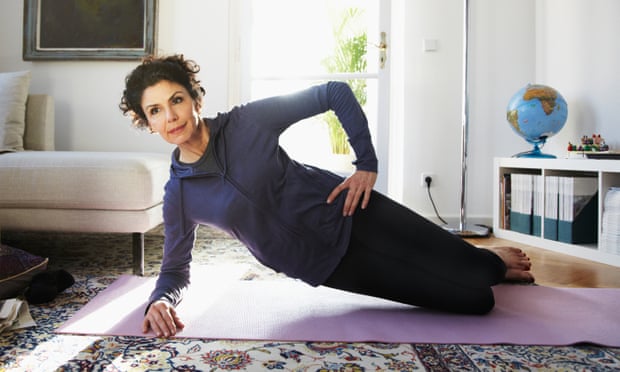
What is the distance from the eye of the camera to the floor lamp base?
292 centimetres

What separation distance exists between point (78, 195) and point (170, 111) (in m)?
0.86

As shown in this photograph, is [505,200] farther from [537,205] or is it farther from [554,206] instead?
[554,206]

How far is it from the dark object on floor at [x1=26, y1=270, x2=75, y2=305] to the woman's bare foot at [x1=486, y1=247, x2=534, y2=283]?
1.47 m

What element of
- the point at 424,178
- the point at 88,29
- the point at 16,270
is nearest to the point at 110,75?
the point at 88,29

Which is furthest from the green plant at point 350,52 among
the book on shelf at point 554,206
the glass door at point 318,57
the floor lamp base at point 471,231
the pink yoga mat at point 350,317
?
the pink yoga mat at point 350,317

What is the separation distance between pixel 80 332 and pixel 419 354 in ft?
2.85

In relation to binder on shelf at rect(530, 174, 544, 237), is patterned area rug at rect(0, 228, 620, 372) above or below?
below

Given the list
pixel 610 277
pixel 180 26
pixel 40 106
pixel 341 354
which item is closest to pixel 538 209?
pixel 610 277

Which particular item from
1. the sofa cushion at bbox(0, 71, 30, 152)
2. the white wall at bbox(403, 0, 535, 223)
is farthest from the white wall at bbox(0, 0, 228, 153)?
the white wall at bbox(403, 0, 535, 223)

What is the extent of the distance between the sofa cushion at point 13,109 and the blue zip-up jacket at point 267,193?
178 cm

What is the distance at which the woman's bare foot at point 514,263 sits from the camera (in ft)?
5.92

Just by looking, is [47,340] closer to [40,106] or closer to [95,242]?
[95,242]

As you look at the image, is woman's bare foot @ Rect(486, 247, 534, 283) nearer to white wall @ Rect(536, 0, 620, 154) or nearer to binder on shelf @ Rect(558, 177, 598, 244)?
binder on shelf @ Rect(558, 177, 598, 244)

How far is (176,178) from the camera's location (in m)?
1.38
